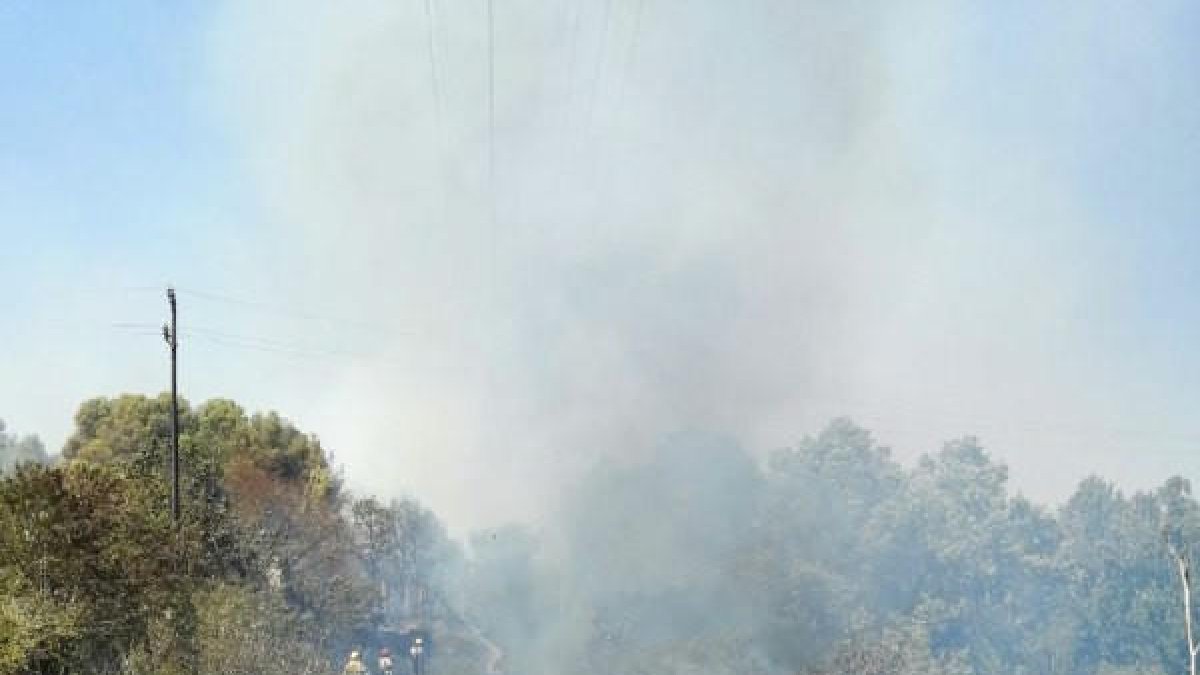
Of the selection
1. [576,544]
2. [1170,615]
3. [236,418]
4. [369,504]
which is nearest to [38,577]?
[576,544]

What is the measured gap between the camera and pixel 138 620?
89.8 ft

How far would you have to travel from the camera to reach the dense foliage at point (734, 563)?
177 feet

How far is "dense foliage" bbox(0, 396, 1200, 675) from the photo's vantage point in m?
53.9

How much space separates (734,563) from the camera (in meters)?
54.8

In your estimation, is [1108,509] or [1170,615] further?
[1108,509]

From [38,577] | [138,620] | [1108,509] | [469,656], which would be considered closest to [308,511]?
[469,656]

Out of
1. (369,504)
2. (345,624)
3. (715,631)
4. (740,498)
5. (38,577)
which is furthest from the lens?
(369,504)

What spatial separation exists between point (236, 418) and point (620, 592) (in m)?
26.3

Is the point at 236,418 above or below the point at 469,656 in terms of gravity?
above

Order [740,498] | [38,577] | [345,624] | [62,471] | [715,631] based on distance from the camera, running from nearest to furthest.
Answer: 1. [38,577]
2. [62,471]
3. [715,631]
4. [740,498]
5. [345,624]

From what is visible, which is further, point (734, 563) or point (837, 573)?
point (837, 573)

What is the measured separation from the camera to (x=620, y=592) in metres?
56.3

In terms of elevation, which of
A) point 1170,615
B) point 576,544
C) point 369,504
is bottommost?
point 1170,615

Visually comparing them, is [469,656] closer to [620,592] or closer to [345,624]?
[345,624]
